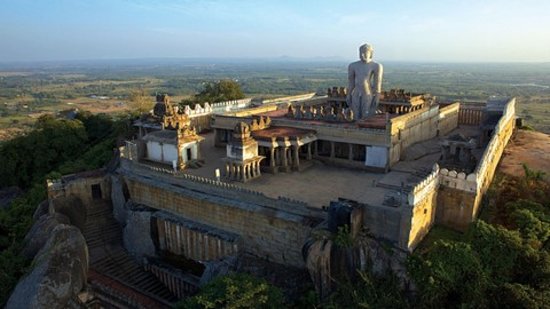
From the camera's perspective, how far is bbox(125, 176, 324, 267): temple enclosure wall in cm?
2277

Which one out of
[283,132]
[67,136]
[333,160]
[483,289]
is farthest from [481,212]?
[67,136]

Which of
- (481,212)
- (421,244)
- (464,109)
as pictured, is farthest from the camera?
(464,109)

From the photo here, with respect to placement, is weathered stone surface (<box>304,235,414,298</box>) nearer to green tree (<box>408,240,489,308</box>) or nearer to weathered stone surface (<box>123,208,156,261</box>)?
green tree (<box>408,240,489,308</box>)

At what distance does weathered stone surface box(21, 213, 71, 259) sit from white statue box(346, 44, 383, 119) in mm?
23972

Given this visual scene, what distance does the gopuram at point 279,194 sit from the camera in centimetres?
2036

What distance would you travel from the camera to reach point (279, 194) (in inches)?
997

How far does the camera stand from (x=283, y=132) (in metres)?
31.1

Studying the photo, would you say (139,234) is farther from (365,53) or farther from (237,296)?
(365,53)

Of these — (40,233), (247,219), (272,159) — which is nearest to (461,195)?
(247,219)

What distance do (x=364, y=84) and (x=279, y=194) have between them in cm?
1438

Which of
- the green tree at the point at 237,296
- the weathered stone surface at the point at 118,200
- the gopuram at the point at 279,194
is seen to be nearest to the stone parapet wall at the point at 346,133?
the gopuram at the point at 279,194

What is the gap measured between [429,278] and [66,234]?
2074cm

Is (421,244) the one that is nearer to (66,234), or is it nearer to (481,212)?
(481,212)

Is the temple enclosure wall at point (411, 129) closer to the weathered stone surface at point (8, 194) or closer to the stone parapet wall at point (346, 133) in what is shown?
the stone parapet wall at point (346, 133)
